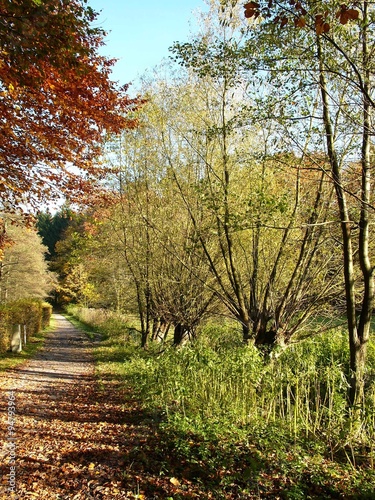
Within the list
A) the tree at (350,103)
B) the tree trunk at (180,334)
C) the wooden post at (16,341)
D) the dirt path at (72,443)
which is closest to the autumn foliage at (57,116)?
the tree at (350,103)

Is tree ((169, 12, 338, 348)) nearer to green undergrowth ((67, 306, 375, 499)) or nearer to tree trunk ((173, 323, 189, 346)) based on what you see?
green undergrowth ((67, 306, 375, 499))

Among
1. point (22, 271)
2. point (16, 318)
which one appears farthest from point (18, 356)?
point (22, 271)

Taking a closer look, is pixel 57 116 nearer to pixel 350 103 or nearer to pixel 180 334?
pixel 350 103

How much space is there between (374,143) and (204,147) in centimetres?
453

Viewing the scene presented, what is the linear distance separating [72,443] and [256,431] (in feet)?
7.86

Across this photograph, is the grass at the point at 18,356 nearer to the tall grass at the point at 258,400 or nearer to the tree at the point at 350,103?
the tall grass at the point at 258,400

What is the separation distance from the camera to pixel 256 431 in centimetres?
478

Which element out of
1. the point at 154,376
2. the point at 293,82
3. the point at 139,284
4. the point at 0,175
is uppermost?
the point at 293,82

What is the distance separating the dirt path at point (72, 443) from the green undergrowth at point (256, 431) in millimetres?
393

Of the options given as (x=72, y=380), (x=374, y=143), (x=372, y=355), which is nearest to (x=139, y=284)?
(x=72, y=380)

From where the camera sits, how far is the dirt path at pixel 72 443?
12.8ft

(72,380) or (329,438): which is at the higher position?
(329,438)

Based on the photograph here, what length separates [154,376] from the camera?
25.6 feet

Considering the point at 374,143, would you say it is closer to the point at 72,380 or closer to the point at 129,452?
the point at 129,452
